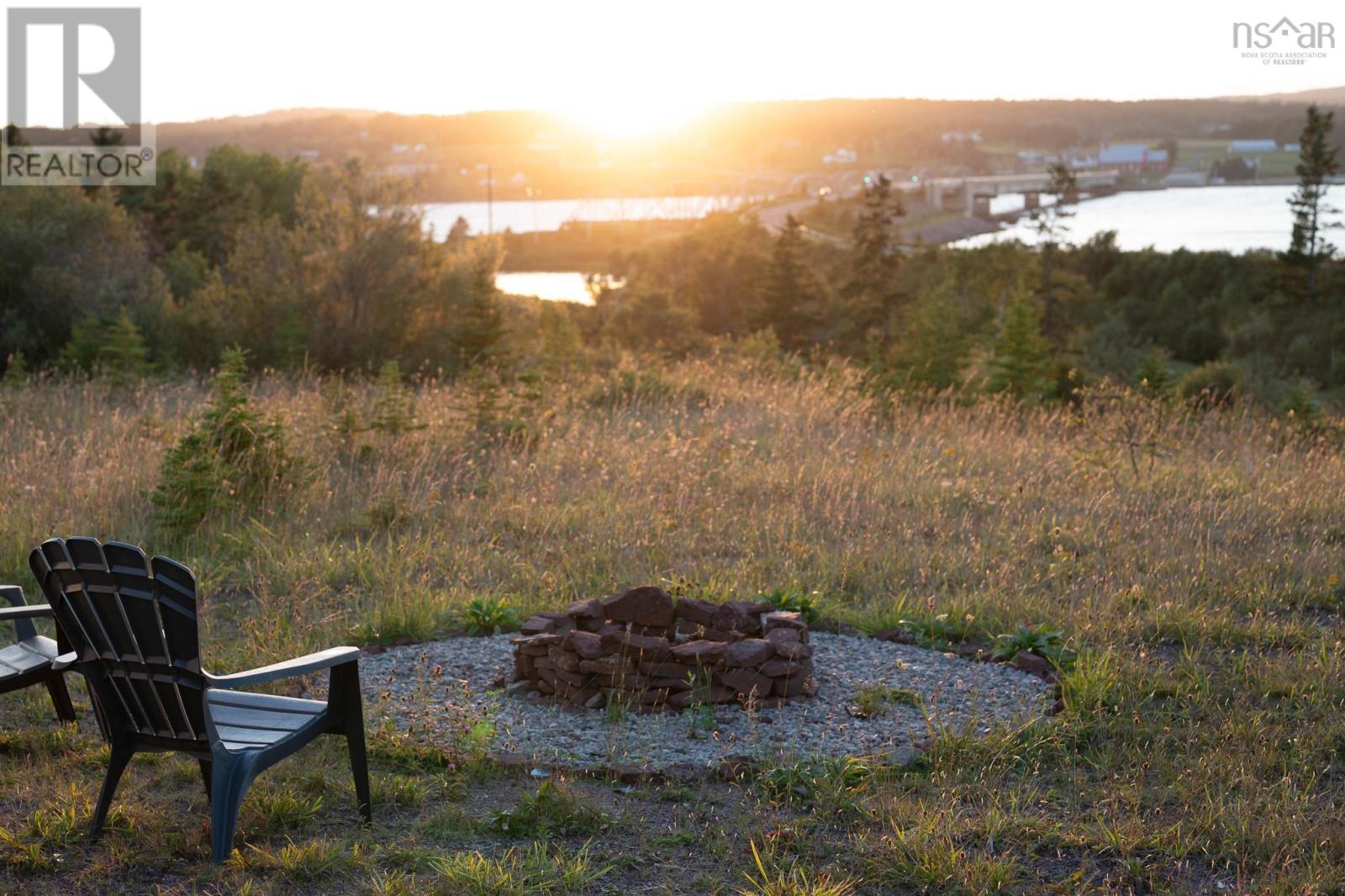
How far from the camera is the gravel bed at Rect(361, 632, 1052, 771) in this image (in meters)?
4.14

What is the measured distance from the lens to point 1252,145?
75.1m

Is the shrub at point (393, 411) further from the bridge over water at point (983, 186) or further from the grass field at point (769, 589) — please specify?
the bridge over water at point (983, 186)

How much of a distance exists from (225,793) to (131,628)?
54 cm

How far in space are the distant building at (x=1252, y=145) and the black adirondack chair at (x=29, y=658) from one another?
264 feet

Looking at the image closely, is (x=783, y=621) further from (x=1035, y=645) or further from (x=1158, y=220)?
(x=1158, y=220)

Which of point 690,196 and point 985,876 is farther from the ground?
point 690,196

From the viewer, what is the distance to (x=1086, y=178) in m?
86.7

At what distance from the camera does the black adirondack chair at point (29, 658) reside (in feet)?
13.1

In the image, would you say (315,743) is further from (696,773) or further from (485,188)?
(485,188)

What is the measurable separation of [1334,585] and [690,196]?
6982 centimetres

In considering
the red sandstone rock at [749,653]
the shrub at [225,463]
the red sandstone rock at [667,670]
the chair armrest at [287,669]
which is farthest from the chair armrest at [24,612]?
the shrub at [225,463]

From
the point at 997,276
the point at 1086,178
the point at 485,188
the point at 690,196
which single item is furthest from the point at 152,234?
the point at 1086,178

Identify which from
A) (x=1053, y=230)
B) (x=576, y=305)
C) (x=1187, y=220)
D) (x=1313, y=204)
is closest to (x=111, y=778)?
(x=576, y=305)

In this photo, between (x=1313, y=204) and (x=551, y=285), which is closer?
(x=551, y=285)
